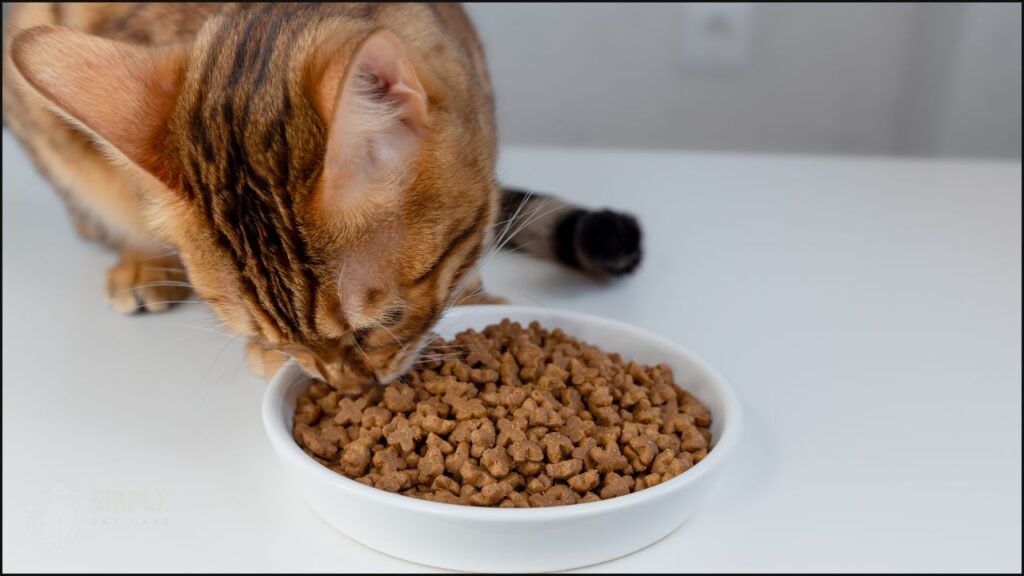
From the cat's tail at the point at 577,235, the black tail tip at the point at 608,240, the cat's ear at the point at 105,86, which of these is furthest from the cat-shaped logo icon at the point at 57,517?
the black tail tip at the point at 608,240

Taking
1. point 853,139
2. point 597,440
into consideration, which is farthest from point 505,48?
point 597,440

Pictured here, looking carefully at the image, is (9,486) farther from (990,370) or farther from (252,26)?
Result: (990,370)

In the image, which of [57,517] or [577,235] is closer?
[57,517]

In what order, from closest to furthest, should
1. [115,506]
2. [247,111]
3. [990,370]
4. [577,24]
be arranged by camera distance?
[247,111] → [115,506] → [990,370] → [577,24]

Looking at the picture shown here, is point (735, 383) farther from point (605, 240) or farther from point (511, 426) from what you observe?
point (511, 426)

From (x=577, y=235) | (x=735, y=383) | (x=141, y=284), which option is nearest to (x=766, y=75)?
(x=577, y=235)

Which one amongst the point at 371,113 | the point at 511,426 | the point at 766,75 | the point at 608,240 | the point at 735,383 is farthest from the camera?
the point at 766,75

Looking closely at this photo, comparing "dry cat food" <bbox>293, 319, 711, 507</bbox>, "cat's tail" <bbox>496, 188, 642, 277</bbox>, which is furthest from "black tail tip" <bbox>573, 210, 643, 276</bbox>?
"dry cat food" <bbox>293, 319, 711, 507</bbox>
